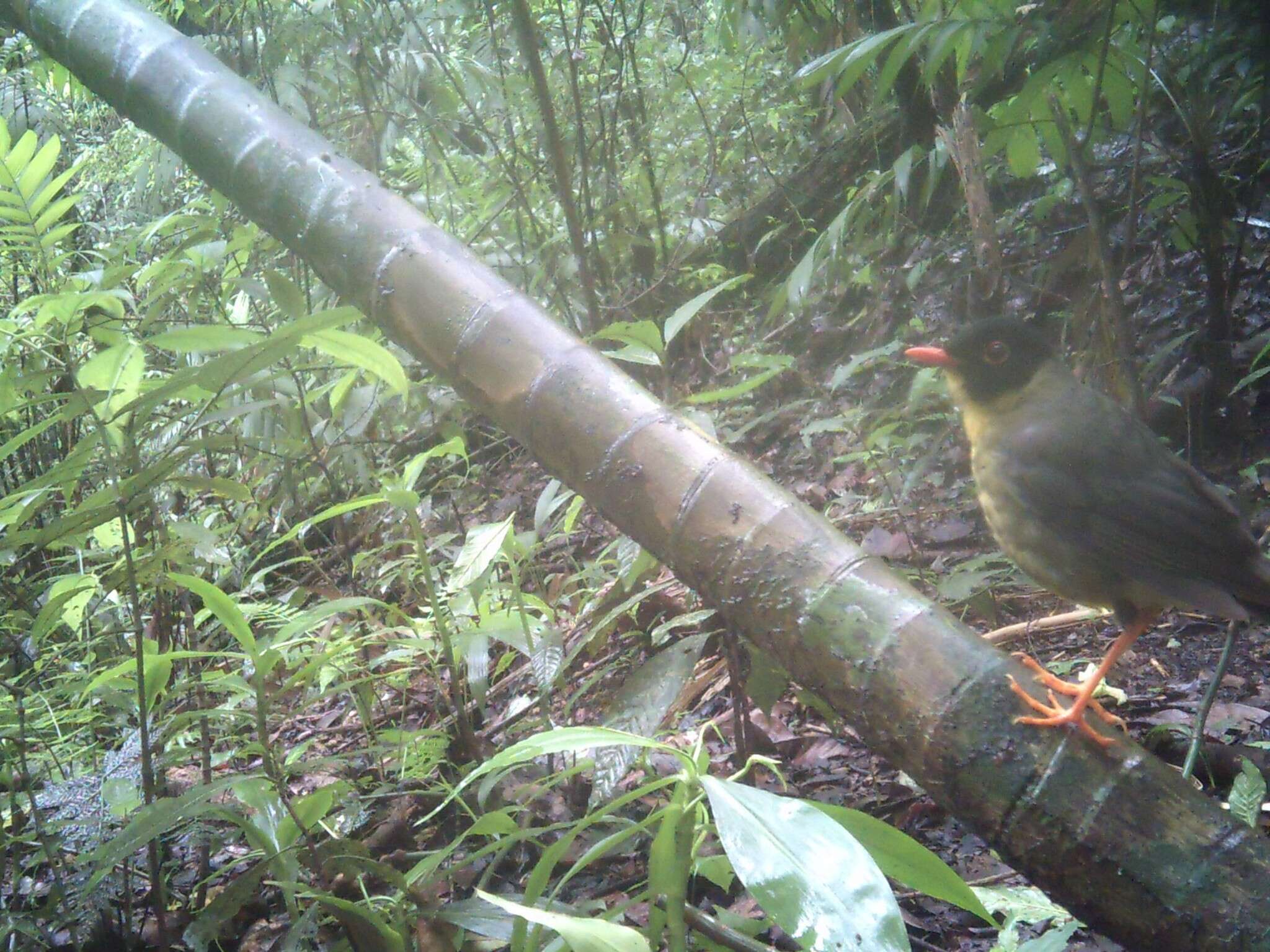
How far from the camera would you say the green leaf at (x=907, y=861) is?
114 cm

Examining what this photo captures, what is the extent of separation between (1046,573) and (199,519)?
304 centimetres

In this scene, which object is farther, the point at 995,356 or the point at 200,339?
the point at 995,356

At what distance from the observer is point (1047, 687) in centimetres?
149

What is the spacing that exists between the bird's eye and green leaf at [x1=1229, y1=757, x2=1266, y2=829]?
3.73ft

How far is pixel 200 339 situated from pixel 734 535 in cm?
102

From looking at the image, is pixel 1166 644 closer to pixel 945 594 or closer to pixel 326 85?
pixel 945 594

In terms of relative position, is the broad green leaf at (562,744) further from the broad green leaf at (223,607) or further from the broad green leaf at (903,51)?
the broad green leaf at (903,51)

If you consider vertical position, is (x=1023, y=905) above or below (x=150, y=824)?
below

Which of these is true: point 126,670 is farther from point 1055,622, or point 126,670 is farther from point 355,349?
point 1055,622

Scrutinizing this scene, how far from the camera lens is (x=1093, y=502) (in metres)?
2.09

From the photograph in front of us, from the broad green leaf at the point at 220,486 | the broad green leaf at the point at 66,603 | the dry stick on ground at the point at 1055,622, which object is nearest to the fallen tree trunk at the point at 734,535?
the broad green leaf at the point at 220,486

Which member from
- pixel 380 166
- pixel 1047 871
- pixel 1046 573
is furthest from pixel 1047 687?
pixel 380 166

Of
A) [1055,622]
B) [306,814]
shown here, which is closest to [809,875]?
[306,814]

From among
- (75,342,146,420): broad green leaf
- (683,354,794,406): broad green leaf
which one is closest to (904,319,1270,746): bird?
(683,354,794,406): broad green leaf
